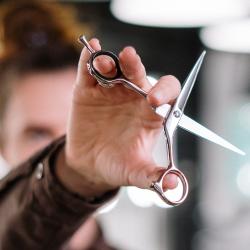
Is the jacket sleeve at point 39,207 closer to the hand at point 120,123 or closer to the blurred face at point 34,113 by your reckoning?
the hand at point 120,123

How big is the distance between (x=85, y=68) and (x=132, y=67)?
3 cm

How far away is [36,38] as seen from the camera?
2.52 feet

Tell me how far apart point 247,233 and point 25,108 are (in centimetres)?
123

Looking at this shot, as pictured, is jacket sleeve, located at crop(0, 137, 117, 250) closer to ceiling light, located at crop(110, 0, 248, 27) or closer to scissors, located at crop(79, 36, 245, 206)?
scissors, located at crop(79, 36, 245, 206)

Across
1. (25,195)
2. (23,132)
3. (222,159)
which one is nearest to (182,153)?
(222,159)

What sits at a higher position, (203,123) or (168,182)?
(168,182)

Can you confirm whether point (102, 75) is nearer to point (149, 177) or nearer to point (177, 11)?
point (149, 177)

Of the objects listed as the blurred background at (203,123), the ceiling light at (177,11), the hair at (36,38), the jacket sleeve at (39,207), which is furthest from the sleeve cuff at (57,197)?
the blurred background at (203,123)

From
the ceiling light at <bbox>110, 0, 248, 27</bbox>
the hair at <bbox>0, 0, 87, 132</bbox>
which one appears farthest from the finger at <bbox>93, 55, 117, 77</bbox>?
the ceiling light at <bbox>110, 0, 248, 27</bbox>

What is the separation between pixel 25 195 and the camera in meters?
0.52

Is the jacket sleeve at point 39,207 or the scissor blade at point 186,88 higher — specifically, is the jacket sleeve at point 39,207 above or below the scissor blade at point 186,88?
below

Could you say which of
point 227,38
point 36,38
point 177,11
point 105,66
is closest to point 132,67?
point 105,66

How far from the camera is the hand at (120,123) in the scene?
328 millimetres

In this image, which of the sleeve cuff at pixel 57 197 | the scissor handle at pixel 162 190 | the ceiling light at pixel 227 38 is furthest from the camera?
the ceiling light at pixel 227 38
